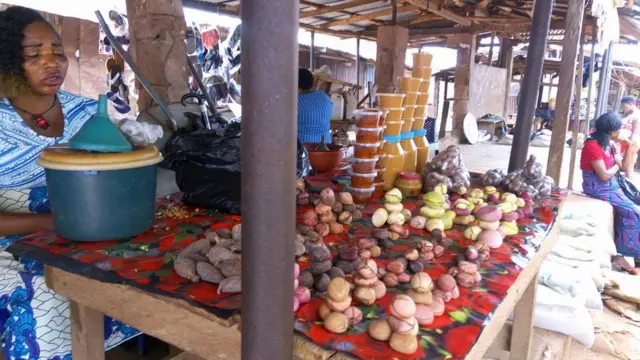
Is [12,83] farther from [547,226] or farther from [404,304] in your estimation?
Result: [547,226]

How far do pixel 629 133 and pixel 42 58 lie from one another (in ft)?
26.6

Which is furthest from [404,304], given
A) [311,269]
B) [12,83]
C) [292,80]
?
[12,83]

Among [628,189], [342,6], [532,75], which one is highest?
[342,6]

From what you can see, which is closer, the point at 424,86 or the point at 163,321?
the point at 163,321

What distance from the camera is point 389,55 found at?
7.33m

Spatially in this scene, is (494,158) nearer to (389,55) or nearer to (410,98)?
(389,55)

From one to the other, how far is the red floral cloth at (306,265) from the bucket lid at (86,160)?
10.8 inches

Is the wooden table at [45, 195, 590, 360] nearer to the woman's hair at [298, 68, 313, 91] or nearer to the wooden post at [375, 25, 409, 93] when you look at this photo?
the woman's hair at [298, 68, 313, 91]

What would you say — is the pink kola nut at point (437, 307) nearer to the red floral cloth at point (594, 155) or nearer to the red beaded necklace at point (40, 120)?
the red beaded necklace at point (40, 120)

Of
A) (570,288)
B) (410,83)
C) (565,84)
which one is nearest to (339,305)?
(410,83)

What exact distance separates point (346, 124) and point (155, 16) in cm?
472

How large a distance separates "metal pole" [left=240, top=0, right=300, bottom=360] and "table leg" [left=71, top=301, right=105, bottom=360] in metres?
0.82

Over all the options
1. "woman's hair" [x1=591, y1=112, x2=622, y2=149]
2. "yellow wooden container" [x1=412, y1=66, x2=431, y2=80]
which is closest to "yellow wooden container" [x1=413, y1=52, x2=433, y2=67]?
"yellow wooden container" [x1=412, y1=66, x2=431, y2=80]

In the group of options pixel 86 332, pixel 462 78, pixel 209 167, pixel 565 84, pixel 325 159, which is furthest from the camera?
pixel 462 78
